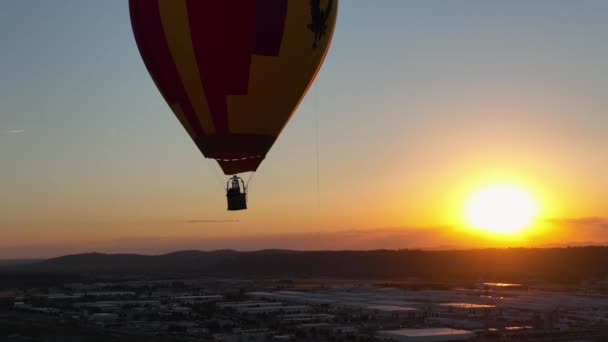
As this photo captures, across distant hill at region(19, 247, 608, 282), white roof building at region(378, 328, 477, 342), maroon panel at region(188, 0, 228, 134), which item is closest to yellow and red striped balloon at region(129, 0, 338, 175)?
maroon panel at region(188, 0, 228, 134)

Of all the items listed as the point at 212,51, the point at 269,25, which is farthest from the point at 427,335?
the point at 212,51

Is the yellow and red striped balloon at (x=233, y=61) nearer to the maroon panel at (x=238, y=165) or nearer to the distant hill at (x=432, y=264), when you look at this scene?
the maroon panel at (x=238, y=165)

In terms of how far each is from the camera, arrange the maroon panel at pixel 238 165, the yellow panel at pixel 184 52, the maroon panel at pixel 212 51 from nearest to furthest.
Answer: the maroon panel at pixel 212 51 < the yellow panel at pixel 184 52 < the maroon panel at pixel 238 165

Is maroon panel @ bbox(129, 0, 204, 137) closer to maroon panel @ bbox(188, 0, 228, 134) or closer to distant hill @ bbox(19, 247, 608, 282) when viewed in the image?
maroon panel @ bbox(188, 0, 228, 134)

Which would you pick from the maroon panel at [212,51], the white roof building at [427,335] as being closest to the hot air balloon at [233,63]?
the maroon panel at [212,51]

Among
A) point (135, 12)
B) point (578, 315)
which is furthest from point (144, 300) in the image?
point (135, 12)
